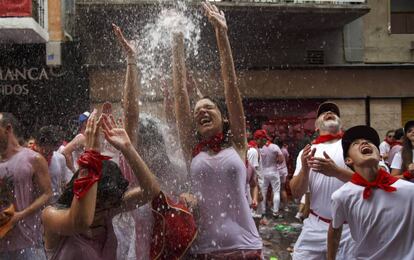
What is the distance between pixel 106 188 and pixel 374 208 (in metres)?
1.64

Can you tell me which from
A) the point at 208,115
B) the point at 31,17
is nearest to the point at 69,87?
the point at 31,17

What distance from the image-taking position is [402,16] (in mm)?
16984

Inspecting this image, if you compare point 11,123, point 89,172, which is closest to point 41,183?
point 11,123

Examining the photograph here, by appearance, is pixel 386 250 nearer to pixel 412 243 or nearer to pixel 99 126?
pixel 412 243

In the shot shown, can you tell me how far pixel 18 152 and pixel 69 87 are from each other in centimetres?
1131

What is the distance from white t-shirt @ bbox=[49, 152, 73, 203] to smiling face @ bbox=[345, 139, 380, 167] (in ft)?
8.46

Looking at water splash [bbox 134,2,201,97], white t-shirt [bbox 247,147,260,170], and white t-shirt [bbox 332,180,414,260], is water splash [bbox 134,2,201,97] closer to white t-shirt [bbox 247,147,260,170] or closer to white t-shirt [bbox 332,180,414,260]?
white t-shirt [bbox 247,147,260,170]

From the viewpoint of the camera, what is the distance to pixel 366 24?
16.6 m

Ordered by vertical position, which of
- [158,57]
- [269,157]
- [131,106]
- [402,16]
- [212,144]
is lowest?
[269,157]

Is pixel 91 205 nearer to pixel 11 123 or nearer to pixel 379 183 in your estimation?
pixel 379 183

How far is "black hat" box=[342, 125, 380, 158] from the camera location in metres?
3.48

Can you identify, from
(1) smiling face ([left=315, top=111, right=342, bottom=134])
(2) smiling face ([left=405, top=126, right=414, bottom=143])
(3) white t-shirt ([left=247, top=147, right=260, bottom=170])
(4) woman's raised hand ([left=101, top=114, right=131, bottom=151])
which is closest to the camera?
(4) woman's raised hand ([left=101, top=114, right=131, bottom=151])

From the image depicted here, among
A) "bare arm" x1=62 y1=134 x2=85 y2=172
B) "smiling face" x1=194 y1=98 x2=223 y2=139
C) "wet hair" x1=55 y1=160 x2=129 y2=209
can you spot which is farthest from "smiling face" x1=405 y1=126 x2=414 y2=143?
"wet hair" x1=55 y1=160 x2=129 y2=209

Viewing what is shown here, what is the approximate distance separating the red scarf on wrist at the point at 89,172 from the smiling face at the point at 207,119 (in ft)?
3.62
